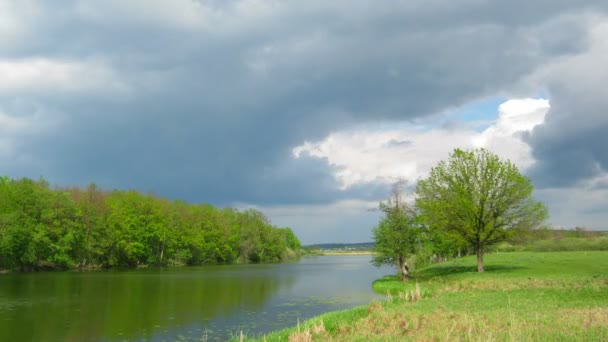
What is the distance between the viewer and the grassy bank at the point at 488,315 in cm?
1856

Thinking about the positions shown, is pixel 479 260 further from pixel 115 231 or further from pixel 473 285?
pixel 115 231

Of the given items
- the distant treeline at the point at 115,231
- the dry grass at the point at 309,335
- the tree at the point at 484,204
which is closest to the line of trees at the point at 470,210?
the tree at the point at 484,204

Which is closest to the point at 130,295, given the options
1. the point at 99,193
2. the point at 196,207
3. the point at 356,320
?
the point at 356,320

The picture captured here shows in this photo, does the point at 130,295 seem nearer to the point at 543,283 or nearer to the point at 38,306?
the point at 38,306

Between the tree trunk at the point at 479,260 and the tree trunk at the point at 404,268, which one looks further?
the tree trunk at the point at 404,268

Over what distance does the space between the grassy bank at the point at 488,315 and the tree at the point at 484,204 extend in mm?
8574

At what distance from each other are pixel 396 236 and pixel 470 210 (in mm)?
9715

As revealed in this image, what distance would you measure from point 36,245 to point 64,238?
5.04m

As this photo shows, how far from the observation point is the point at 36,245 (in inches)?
3386

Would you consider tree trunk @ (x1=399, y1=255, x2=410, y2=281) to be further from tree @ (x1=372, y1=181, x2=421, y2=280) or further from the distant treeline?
the distant treeline

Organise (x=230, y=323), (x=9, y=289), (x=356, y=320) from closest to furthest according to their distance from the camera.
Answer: (x=356, y=320)
(x=230, y=323)
(x=9, y=289)

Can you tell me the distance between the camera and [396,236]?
57438mm

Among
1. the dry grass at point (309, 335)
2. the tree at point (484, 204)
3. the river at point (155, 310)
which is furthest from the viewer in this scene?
the tree at point (484, 204)

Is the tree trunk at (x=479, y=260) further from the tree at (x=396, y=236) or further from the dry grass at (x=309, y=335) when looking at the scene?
the dry grass at (x=309, y=335)
